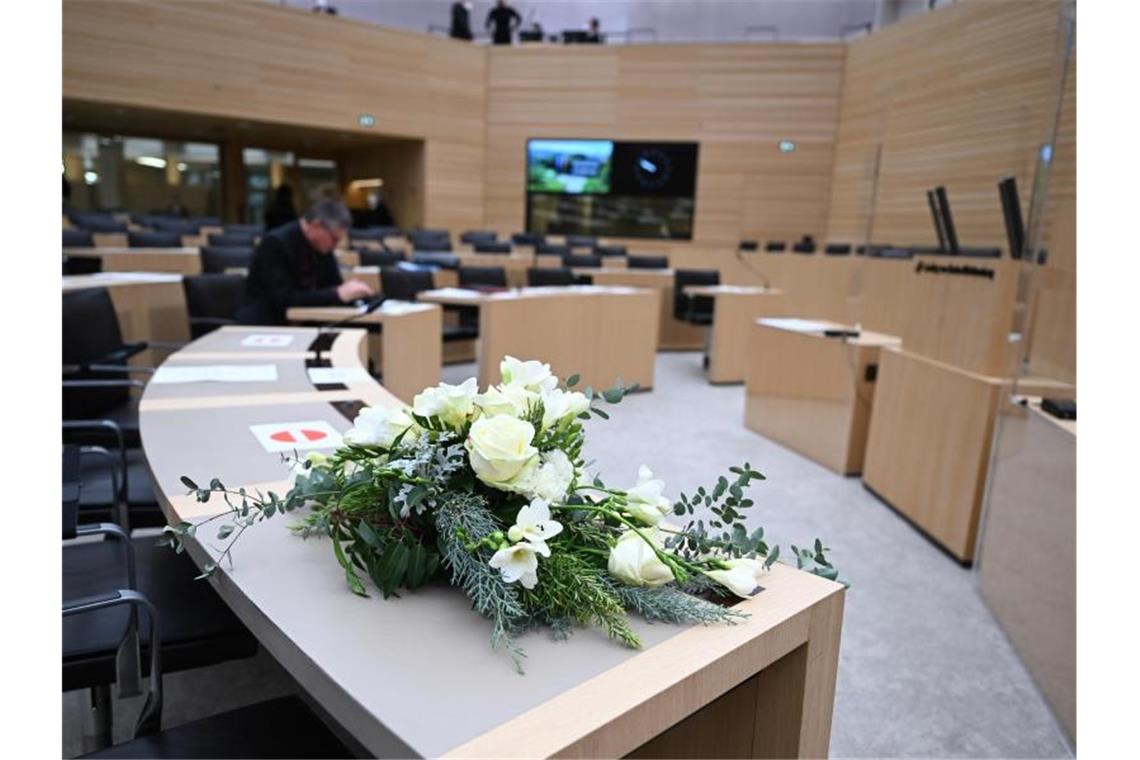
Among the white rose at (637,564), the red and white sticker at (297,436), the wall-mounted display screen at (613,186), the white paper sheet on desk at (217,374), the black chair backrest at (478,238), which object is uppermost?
the wall-mounted display screen at (613,186)

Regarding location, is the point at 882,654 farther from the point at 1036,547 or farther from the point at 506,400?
the point at 506,400

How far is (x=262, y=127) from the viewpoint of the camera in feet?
39.9

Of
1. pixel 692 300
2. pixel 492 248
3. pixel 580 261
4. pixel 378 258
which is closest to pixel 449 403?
pixel 378 258

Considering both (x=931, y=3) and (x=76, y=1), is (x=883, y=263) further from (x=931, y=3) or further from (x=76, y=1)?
(x=76, y=1)

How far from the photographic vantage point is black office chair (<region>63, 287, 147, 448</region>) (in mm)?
2732

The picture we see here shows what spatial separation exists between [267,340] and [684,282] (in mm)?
4755

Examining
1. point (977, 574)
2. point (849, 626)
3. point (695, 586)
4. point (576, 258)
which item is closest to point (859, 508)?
point (977, 574)

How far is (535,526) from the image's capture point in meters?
0.89

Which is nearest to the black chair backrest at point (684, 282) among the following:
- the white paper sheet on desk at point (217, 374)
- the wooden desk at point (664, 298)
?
the wooden desk at point (664, 298)

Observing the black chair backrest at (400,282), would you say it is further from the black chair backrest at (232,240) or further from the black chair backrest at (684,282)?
the black chair backrest at (684,282)

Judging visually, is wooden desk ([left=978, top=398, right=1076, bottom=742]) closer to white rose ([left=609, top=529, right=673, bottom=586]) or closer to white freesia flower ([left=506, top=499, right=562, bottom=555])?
white rose ([left=609, top=529, right=673, bottom=586])

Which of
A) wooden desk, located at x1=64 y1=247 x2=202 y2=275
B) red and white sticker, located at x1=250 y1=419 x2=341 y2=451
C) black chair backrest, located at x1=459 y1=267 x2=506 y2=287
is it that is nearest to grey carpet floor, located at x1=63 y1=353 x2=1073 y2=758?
red and white sticker, located at x1=250 y1=419 x2=341 y2=451

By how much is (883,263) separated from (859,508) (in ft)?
7.39

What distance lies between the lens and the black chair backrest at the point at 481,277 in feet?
21.1
